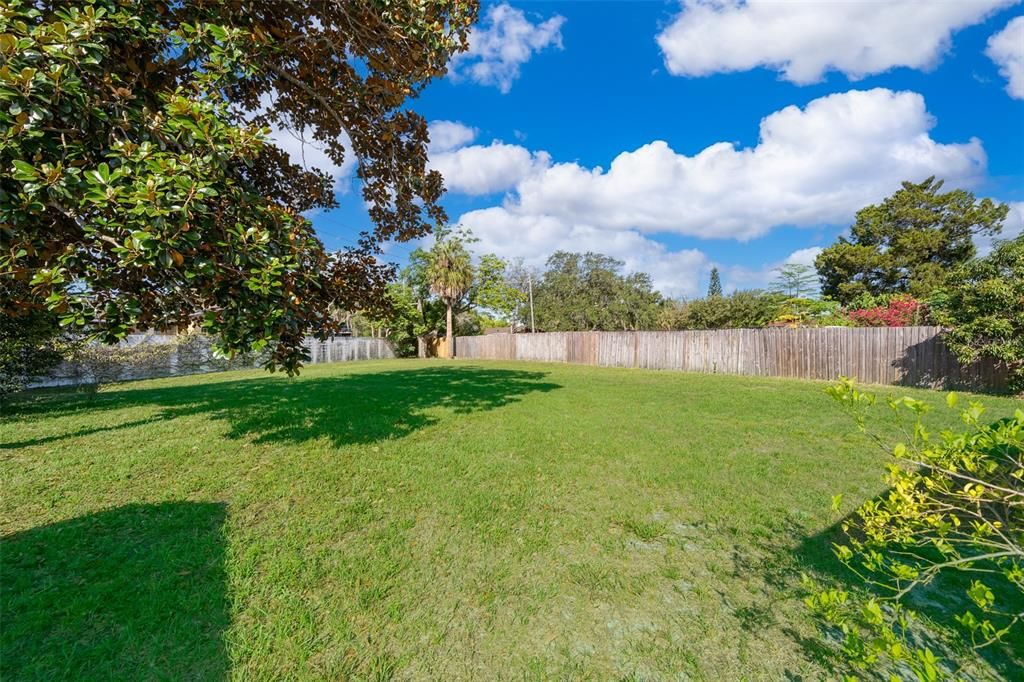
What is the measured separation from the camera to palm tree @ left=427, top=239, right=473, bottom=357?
1120 inches

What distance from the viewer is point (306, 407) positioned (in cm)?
666

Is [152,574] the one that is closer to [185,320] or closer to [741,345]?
[185,320]

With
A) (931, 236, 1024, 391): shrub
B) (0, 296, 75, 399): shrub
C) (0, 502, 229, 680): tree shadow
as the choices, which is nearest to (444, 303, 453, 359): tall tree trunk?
(0, 296, 75, 399): shrub

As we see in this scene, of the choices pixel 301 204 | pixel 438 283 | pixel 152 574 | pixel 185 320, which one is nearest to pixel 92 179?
pixel 185 320

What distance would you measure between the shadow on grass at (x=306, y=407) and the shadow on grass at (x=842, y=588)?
412cm

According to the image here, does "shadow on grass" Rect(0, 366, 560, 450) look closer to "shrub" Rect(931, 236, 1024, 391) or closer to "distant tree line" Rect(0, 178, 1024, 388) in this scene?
"distant tree line" Rect(0, 178, 1024, 388)

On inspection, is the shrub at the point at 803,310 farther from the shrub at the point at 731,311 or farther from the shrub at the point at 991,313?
the shrub at the point at 991,313

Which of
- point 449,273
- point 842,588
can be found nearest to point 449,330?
point 449,273

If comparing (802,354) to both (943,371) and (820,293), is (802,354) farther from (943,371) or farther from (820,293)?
(820,293)

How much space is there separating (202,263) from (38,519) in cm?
244

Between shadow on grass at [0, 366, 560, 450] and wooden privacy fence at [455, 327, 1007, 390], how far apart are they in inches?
295

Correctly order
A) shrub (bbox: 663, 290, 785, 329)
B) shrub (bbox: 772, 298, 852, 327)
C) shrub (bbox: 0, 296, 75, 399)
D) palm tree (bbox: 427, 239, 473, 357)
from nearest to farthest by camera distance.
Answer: shrub (bbox: 0, 296, 75, 399), shrub (bbox: 772, 298, 852, 327), shrub (bbox: 663, 290, 785, 329), palm tree (bbox: 427, 239, 473, 357)

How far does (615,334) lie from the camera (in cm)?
1825

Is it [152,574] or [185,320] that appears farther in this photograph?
[185,320]
